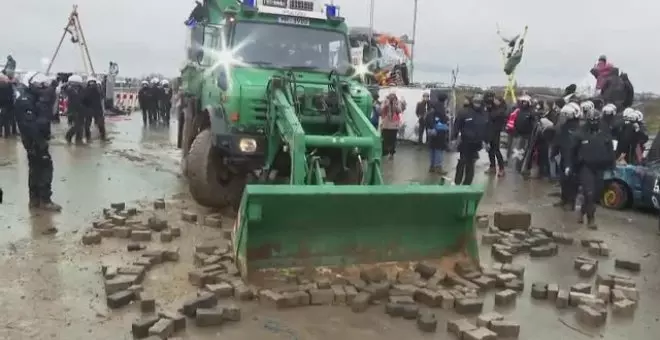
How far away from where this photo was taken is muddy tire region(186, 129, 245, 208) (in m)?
9.16

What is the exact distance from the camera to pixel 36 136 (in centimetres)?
948

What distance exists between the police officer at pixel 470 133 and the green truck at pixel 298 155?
313cm

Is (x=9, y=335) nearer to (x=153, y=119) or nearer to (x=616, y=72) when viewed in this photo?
(x=616, y=72)

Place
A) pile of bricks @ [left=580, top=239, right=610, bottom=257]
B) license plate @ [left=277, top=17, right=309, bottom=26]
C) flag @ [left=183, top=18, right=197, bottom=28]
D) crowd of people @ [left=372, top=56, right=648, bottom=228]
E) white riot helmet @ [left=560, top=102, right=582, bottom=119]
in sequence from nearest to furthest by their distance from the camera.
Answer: pile of bricks @ [left=580, top=239, right=610, bottom=257] < license plate @ [left=277, top=17, right=309, bottom=26] < crowd of people @ [left=372, top=56, right=648, bottom=228] < flag @ [left=183, top=18, right=197, bottom=28] < white riot helmet @ [left=560, top=102, right=582, bottom=119]

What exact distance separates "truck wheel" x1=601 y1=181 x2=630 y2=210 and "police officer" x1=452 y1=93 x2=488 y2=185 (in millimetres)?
2566

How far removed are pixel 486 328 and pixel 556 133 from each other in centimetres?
901

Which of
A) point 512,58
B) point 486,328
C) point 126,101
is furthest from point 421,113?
point 126,101

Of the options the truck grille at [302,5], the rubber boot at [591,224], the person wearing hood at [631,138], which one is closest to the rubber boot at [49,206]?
the truck grille at [302,5]

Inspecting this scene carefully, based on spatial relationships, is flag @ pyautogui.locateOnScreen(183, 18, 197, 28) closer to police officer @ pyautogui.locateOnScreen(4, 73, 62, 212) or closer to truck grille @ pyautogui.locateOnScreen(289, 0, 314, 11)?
truck grille @ pyautogui.locateOnScreen(289, 0, 314, 11)

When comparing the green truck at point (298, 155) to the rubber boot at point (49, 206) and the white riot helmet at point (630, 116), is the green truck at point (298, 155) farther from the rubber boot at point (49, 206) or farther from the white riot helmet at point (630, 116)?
the white riot helmet at point (630, 116)

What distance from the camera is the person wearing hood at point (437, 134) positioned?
1470cm

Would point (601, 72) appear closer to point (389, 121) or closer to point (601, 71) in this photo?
point (601, 71)

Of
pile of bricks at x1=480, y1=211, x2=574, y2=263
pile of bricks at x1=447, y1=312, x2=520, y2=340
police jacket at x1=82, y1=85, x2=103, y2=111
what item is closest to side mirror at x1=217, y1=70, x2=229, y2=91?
pile of bricks at x1=480, y1=211, x2=574, y2=263

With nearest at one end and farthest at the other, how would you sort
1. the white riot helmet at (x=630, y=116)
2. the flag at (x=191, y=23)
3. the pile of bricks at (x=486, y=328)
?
the pile of bricks at (x=486, y=328) → the flag at (x=191, y=23) → the white riot helmet at (x=630, y=116)
